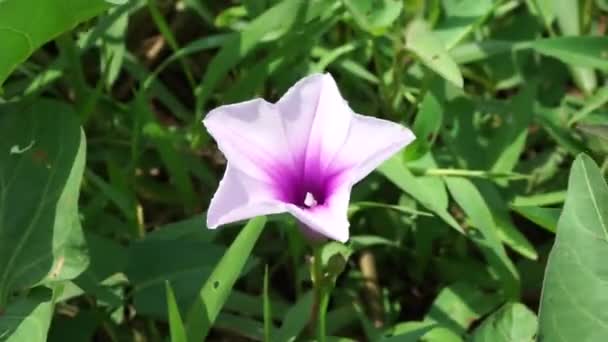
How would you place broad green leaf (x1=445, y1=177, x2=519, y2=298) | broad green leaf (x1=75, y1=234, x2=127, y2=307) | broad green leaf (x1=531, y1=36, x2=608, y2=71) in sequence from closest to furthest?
broad green leaf (x1=75, y1=234, x2=127, y2=307)
broad green leaf (x1=445, y1=177, x2=519, y2=298)
broad green leaf (x1=531, y1=36, x2=608, y2=71)

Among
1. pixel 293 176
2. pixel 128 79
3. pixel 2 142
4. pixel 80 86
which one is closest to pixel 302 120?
pixel 293 176

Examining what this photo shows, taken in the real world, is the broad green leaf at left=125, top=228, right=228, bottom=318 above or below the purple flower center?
below

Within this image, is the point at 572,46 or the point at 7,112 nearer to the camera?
the point at 7,112

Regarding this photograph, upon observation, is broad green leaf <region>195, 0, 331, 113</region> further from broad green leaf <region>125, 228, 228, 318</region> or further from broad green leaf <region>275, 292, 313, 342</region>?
broad green leaf <region>275, 292, 313, 342</region>

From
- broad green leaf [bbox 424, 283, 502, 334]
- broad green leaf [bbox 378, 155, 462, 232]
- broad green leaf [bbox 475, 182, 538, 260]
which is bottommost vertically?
broad green leaf [bbox 424, 283, 502, 334]

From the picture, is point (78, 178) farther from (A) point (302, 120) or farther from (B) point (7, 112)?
(A) point (302, 120)

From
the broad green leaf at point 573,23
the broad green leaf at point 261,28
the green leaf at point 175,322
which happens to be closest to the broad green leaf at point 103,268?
the green leaf at point 175,322

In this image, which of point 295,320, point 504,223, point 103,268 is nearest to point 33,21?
point 103,268

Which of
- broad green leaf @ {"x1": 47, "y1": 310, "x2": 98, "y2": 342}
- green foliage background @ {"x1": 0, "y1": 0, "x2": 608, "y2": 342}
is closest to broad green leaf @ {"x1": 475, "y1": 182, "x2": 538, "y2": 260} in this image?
green foliage background @ {"x1": 0, "y1": 0, "x2": 608, "y2": 342}
